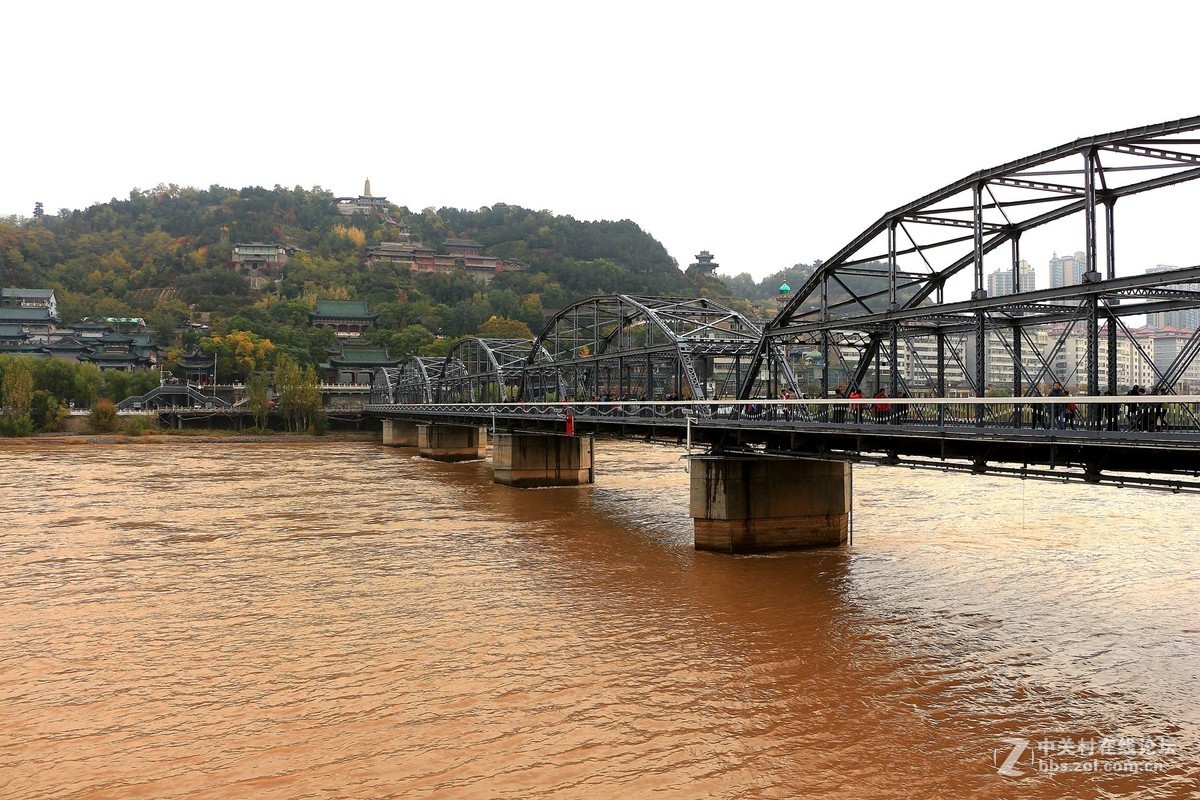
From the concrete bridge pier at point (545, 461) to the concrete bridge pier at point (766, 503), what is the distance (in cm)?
2348

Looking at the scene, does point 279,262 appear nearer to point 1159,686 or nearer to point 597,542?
point 597,542

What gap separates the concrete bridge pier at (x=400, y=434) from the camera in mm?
99250

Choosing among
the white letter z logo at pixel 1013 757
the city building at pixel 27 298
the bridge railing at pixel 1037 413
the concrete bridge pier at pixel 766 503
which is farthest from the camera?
the city building at pixel 27 298

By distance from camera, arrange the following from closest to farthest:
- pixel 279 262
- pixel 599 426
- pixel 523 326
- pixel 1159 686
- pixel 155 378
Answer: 1. pixel 1159 686
2. pixel 599 426
3. pixel 155 378
4. pixel 523 326
5. pixel 279 262

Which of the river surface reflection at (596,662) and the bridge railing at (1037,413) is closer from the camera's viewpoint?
the river surface reflection at (596,662)

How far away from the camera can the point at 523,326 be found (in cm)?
15612

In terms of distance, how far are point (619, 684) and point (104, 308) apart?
168904 millimetres

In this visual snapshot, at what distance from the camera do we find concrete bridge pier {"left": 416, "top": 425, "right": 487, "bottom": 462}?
7862 cm

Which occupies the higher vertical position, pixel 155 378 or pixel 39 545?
pixel 155 378

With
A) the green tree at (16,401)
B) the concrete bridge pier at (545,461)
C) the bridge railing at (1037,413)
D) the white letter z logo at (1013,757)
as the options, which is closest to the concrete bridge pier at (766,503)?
the bridge railing at (1037,413)

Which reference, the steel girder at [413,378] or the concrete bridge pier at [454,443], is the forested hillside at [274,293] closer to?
the steel girder at [413,378]

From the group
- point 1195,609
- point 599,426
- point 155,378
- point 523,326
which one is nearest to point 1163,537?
Result: point 1195,609

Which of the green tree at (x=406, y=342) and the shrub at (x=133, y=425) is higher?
the green tree at (x=406, y=342)

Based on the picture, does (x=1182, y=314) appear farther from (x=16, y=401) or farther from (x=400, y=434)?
(x=16, y=401)
